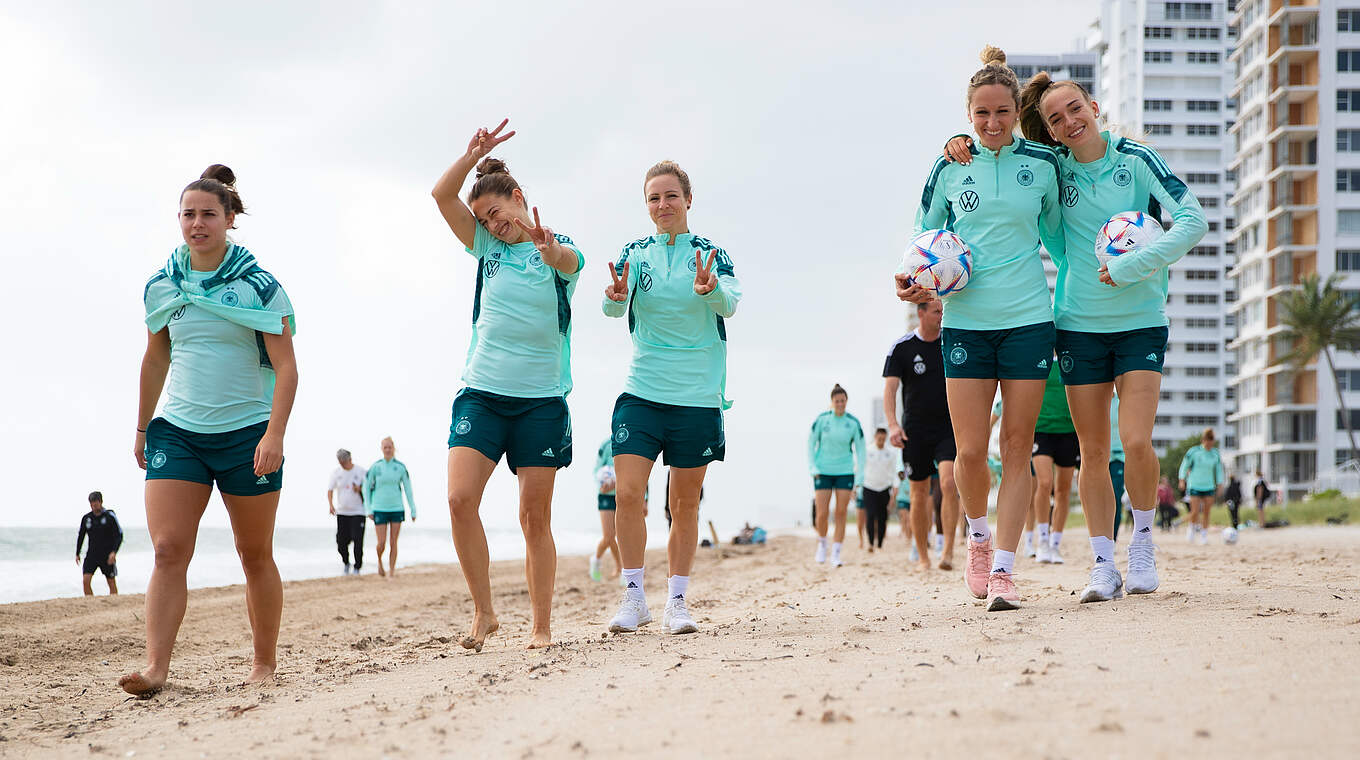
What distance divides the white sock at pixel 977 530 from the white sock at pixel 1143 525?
2.45 feet

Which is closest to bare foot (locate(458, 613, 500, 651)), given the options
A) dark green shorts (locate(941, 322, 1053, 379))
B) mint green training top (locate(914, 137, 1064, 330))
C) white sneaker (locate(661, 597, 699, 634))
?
white sneaker (locate(661, 597, 699, 634))

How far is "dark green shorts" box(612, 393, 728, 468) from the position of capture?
5.99 m

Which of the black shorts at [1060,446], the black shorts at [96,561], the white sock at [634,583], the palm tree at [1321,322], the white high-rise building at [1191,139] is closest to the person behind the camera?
the white sock at [634,583]

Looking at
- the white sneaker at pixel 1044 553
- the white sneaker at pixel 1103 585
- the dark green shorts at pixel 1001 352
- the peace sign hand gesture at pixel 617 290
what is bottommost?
the white sneaker at pixel 1044 553

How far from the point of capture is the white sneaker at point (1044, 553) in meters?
10.8

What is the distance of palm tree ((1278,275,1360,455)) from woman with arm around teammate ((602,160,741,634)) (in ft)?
214

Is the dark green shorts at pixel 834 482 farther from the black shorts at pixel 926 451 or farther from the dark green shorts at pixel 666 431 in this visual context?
the dark green shorts at pixel 666 431

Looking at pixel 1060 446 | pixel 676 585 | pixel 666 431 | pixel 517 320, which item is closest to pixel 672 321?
A: pixel 666 431

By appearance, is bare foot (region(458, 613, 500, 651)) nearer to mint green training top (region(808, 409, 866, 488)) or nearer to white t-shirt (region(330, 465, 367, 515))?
mint green training top (region(808, 409, 866, 488))

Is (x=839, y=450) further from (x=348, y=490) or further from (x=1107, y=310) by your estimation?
(x=1107, y=310)

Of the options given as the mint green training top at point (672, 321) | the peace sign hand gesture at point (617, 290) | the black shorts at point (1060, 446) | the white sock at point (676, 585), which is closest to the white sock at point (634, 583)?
the white sock at point (676, 585)

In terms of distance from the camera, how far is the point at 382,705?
13.5ft

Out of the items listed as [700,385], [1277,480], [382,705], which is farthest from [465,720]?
[1277,480]

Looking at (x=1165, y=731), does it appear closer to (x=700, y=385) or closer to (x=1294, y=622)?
(x=1294, y=622)
